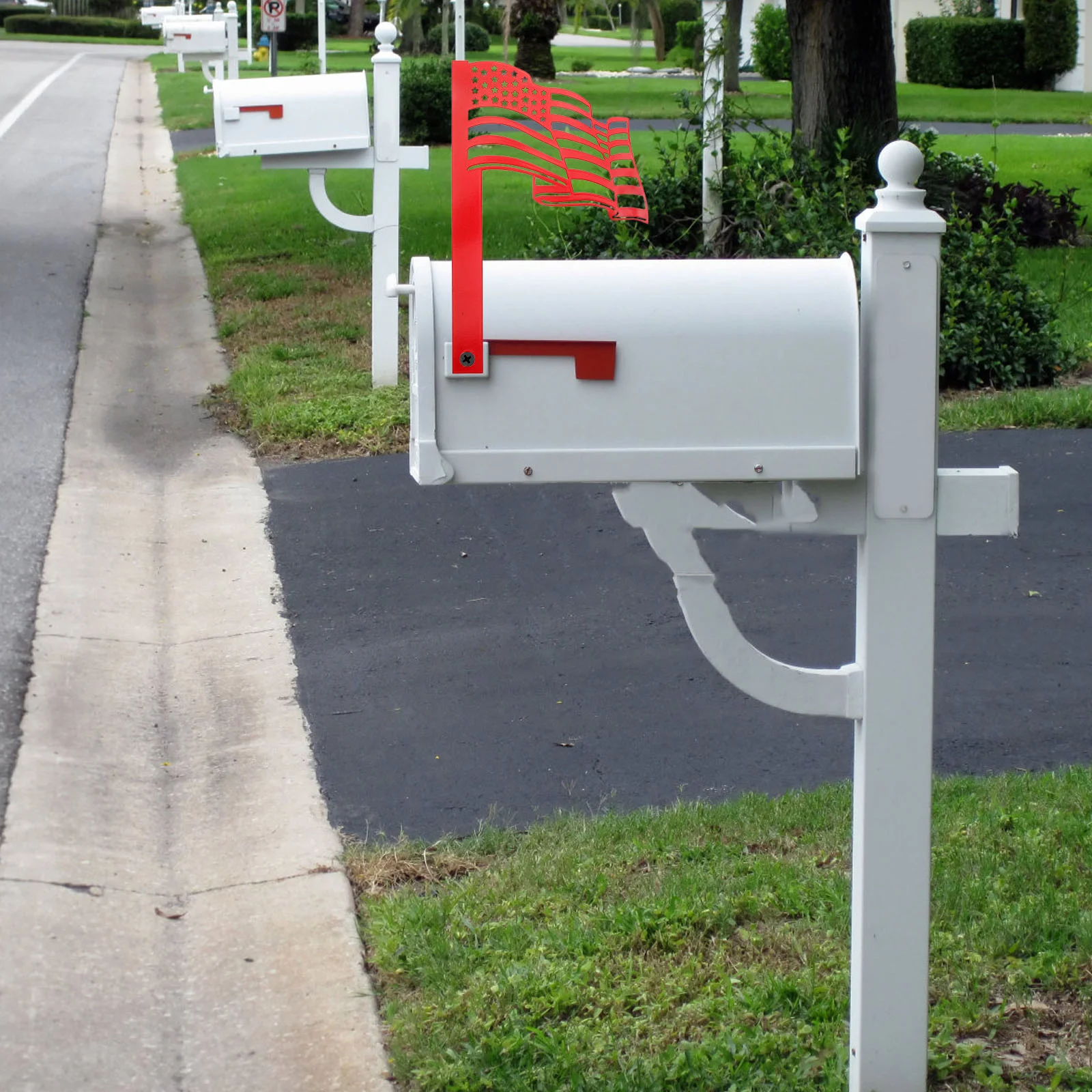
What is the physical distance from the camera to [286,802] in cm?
456

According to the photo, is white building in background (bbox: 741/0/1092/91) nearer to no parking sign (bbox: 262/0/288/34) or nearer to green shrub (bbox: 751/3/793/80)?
green shrub (bbox: 751/3/793/80)

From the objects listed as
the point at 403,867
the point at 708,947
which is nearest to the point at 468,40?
the point at 403,867

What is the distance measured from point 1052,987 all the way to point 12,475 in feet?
19.4

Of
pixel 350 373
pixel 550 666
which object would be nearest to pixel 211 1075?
pixel 550 666

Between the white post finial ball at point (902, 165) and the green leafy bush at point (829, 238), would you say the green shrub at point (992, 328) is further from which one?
the white post finial ball at point (902, 165)

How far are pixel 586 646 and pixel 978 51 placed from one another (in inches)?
1339

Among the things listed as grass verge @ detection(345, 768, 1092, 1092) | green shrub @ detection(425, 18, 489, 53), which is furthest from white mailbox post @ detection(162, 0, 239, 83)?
green shrub @ detection(425, 18, 489, 53)

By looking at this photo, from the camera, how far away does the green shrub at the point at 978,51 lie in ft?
118

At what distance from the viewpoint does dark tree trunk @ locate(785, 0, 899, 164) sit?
37.8 feet

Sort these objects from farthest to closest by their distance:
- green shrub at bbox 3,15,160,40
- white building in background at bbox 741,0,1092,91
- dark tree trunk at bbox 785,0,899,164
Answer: green shrub at bbox 3,15,160,40 < white building in background at bbox 741,0,1092,91 < dark tree trunk at bbox 785,0,899,164

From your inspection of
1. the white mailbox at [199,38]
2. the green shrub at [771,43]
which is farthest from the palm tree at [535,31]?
the white mailbox at [199,38]

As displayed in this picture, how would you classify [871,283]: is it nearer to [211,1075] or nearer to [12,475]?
[211,1075]

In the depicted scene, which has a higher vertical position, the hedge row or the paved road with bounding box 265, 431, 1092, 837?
the hedge row

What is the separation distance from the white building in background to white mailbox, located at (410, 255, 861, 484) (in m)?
29.4
